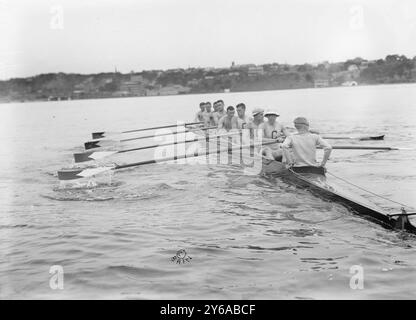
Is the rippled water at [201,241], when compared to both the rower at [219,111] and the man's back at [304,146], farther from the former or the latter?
the rower at [219,111]

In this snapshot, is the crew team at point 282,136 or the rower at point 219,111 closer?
the crew team at point 282,136

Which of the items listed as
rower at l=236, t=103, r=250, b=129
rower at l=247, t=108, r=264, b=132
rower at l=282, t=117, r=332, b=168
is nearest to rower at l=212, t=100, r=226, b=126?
rower at l=236, t=103, r=250, b=129

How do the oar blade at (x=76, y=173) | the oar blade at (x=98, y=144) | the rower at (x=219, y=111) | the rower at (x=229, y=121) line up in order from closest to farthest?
the oar blade at (x=76, y=173), the rower at (x=229, y=121), the oar blade at (x=98, y=144), the rower at (x=219, y=111)

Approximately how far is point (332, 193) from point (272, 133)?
15.1 ft

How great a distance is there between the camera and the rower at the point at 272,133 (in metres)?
12.9

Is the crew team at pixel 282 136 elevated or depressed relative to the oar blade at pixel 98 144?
elevated

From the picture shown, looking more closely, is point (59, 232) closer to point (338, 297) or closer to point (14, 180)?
point (338, 297)

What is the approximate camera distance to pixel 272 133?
13352 millimetres

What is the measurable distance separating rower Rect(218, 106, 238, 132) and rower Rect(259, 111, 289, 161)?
13.8 feet

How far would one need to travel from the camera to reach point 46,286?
6.47 metres

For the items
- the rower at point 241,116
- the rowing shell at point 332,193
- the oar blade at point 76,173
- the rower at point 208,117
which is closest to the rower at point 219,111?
the rower at point 208,117

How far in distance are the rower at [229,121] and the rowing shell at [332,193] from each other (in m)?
5.52

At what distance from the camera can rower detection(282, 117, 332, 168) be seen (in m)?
9.94
